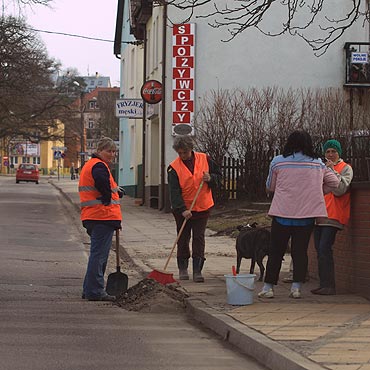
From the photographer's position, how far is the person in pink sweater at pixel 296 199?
10.1 metres

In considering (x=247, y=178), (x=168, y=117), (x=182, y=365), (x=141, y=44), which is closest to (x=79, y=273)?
(x=182, y=365)

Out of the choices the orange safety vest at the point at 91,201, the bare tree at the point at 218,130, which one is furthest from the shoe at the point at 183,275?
the bare tree at the point at 218,130

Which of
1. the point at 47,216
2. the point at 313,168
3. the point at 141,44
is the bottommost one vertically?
the point at 47,216

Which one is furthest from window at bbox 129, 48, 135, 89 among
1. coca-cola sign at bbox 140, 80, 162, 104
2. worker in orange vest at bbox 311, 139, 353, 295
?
worker in orange vest at bbox 311, 139, 353, 295

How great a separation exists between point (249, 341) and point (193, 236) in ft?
14.9

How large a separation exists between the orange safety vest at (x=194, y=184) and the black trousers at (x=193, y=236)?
0.19 m

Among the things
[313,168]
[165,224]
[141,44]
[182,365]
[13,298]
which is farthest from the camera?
[141,44]

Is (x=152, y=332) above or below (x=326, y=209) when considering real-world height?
below

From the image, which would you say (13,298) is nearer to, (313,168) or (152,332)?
(152,332)

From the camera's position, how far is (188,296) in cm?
1063

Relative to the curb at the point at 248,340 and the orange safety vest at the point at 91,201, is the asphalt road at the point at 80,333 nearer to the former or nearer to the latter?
the curb at the point at 248,340

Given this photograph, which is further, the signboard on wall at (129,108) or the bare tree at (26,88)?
the bare tree at (26,88)

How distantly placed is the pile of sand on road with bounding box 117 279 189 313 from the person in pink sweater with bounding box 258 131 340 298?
952mm

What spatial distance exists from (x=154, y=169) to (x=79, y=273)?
19.1 meters
